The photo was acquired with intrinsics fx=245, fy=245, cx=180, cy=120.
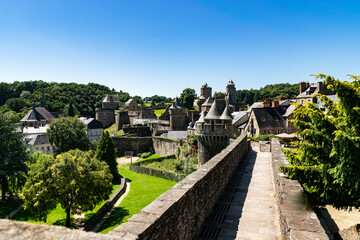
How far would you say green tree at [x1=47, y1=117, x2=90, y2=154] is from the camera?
3888 cm

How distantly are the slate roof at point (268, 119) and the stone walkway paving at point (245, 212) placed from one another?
30118 mm

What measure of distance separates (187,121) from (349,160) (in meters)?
50.0

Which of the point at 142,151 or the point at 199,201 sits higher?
the point at 199,201

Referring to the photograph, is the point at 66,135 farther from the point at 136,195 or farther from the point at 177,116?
the point at 177,116

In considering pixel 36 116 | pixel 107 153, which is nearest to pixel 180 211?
pixel 107 153

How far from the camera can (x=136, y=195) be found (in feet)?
87.2

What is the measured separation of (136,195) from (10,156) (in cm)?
1274

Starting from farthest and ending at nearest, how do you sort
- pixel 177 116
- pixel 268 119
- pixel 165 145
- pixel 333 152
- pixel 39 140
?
pixel 177 116, pixel 39 140, pixel 165 145, pixel 268 119, pixel 333 152

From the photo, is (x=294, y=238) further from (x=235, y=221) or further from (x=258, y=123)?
(x=258, y=123)

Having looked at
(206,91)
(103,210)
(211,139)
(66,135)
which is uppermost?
(206,91)

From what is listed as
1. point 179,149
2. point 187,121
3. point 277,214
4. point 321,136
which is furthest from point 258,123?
point 277,214

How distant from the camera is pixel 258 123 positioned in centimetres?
4056

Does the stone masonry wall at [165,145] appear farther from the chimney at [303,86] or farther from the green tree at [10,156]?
the chimney at [303,86]

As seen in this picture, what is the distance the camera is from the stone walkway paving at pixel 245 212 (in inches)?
260
